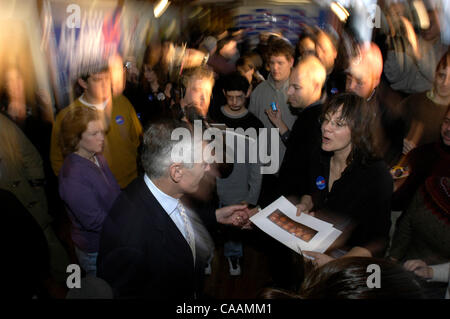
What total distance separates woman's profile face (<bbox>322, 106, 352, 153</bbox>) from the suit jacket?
27.0 inches

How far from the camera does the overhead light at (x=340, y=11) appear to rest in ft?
6.04

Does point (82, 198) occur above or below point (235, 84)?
below

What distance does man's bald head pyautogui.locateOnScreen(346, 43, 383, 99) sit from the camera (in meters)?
1.64

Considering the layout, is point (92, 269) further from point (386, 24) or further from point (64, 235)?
point (386, 24)

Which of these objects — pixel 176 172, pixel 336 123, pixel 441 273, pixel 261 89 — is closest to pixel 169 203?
pixel 176 172

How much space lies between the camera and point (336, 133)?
4.04 feet

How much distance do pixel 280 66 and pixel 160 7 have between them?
788 millimetres

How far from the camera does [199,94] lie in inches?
64.7

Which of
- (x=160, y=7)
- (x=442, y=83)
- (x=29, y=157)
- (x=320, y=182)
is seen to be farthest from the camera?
(x=160, y=7)

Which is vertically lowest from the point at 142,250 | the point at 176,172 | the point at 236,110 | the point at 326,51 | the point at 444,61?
the point at 142,250

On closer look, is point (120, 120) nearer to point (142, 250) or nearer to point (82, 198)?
point (82, 198)

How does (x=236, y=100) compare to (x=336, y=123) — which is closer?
(x=336, y=123)

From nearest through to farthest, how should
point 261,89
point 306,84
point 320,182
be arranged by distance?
point 320,182 → point 306,84 → point 261,89
